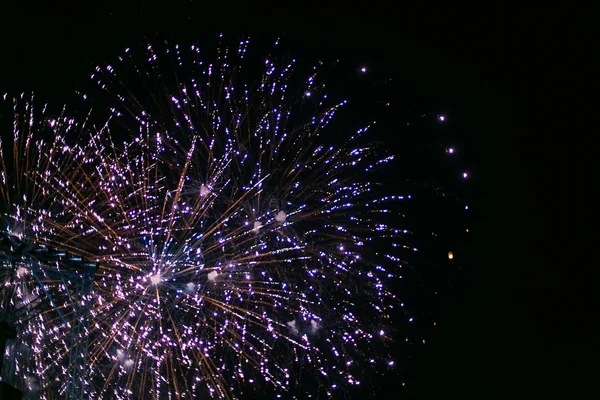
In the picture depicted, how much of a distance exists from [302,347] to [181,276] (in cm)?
239

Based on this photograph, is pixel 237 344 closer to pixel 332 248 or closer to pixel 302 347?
pixel 302 347

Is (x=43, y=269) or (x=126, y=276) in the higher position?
(x=126, y=276)

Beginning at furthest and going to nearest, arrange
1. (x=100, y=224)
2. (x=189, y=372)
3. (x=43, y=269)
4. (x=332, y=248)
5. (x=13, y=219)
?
1. (x=189, y=372)
2. (x=332, y=248)
3. (x=100, y=224)
4. (x=13, y=219)
5. (x=43, y=269)

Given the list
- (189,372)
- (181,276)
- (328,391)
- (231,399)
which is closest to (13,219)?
(181,276)

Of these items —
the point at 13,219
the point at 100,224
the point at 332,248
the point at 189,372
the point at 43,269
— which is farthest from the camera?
the point at 189,372

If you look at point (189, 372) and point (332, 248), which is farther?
point (189, 372)

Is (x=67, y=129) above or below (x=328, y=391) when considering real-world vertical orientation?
above

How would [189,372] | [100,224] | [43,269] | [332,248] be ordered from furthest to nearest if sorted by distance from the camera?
[189,372] < [332,248] < [100,224] < [43,269]

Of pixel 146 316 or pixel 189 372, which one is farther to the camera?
pixel 189 372

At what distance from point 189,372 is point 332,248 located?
3938 millimetres

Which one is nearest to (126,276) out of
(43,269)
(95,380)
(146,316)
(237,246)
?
(146,316)

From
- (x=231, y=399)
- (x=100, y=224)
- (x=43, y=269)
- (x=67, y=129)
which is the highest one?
(x=67, y=129)

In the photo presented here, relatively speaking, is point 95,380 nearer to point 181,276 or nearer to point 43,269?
point 181,276

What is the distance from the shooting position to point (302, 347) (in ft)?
37.2
